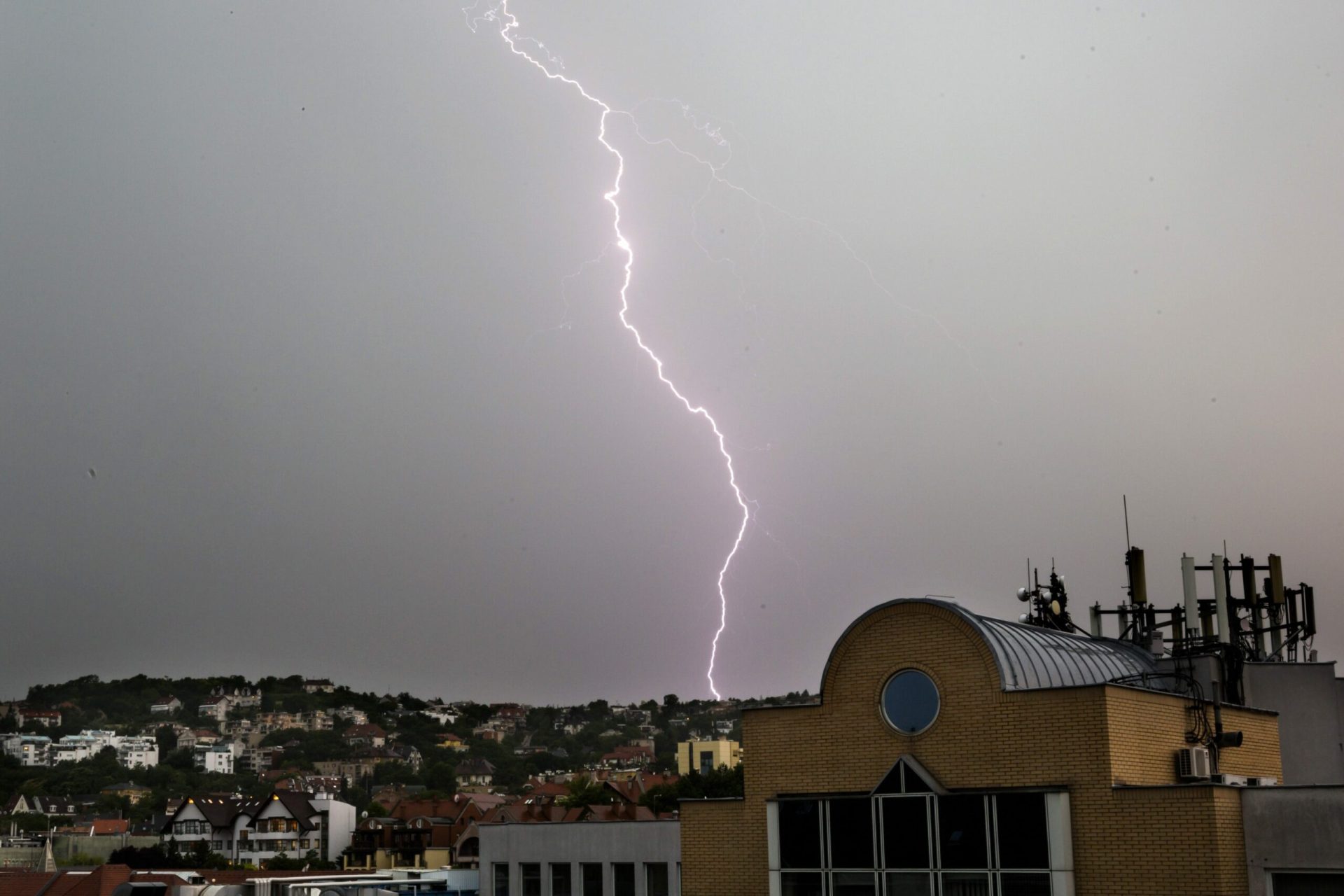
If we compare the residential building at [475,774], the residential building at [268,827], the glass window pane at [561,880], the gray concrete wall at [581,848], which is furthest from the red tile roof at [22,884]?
the residential building at [475,774]

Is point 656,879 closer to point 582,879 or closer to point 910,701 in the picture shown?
point 582,879

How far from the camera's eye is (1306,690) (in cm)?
2928

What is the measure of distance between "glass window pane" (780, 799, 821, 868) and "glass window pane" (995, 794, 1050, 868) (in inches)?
126

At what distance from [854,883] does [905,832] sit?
48.2 inches

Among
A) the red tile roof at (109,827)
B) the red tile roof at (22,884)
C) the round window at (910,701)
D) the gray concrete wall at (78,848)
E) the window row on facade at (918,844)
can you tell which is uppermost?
the round window at (910,701)

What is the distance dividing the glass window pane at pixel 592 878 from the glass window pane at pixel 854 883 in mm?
10849

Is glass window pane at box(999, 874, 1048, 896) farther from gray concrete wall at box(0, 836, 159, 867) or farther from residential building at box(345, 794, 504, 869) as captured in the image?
gray concrete wall at box(0, 836, 159, 867)

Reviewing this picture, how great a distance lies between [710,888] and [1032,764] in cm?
654

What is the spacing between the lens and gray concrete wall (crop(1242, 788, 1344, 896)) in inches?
742

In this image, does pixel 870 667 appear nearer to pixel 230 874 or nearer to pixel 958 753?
pixel 958 753

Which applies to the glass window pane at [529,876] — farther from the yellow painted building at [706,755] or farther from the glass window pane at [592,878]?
the yellow painted building at [706,755]

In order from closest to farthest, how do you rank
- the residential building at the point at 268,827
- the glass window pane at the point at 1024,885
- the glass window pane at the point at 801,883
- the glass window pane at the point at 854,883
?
1. the glass window pane at the point at 1024,885
2. the glass window pane at the point at 854,883
3. the glass window pane at the point at 801,883
4. the residential building at the point at 268,827

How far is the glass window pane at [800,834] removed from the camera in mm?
22828

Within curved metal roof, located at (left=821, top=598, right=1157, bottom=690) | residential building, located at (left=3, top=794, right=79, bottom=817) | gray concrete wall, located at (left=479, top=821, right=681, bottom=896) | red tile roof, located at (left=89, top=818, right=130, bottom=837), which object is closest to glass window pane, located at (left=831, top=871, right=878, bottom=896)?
curved metal roof, located at (left=821, top=598, right=1157, bottom=690)
